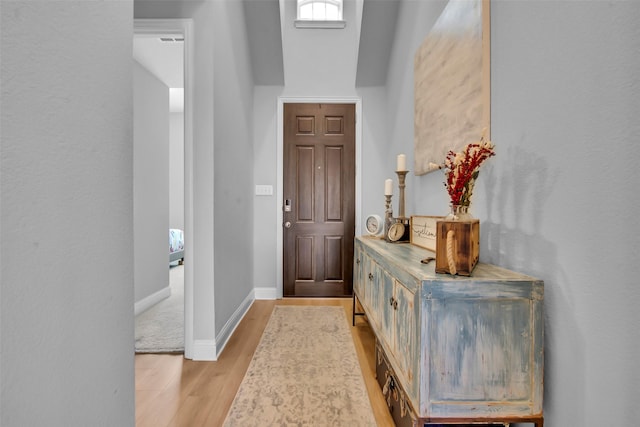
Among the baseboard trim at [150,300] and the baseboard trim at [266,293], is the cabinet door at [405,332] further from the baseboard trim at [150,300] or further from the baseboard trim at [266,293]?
the baseboard trim at [150,300]

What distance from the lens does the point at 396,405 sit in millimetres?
1537

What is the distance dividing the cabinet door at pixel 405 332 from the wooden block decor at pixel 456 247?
6.5 inches

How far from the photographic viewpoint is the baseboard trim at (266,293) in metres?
3.84

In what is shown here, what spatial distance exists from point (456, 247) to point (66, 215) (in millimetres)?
1132

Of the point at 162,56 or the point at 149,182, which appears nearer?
the point at 162,56

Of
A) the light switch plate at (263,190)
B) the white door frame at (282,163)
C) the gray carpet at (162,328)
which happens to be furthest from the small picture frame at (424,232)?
the light switch plate at (263,190)

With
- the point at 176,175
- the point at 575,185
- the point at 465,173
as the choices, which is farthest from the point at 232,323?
the point at 176,175

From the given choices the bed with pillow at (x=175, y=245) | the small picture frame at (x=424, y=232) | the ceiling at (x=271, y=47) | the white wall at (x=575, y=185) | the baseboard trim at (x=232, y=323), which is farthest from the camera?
the bed with pillow at (x=175, y=245)

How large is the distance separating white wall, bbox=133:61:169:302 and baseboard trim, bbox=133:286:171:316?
1.3 inches

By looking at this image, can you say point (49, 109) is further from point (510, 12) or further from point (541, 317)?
point (510, 12)

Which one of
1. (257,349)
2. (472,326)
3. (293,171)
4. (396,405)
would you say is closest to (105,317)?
(472,326)

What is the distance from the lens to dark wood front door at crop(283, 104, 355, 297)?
3893 mm

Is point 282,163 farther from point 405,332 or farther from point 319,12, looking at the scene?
point 405,332

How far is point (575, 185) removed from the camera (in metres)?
1.02
